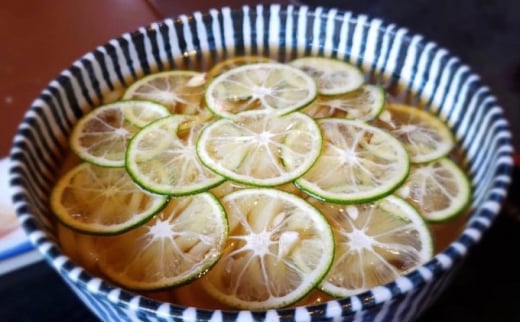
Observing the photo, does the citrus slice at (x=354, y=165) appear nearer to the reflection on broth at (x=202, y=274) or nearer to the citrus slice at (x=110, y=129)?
the reflection on broth at (x=202, y=274)

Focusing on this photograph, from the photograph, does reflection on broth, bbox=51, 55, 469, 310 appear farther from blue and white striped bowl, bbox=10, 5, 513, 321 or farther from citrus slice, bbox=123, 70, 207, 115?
citrus slice, bbox=123, 70, 207, 115

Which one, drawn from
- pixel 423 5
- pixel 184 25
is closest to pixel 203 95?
pixel 184 25

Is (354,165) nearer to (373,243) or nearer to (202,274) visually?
(373,243)

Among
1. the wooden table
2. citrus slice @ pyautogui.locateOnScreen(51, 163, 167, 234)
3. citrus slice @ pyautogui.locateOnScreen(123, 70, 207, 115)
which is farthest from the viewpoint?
the wooden table

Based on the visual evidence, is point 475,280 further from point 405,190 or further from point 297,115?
point 297,115

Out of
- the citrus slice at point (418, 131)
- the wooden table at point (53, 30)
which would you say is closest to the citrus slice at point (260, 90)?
the citrus slice at point (418, 131)

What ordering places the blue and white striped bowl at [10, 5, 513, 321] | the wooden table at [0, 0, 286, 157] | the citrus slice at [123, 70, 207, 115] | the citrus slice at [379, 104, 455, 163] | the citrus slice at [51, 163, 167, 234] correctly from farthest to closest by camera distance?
the wooden table at [0, 0, 286, 157], the citrus slice at [123, 70, 207, 115], the citrus slice at [379, 104, 455, 163], the citrus slice at [51, 163, 167, 234], the blue and white striped bowl at [10, 5, 513, 321]

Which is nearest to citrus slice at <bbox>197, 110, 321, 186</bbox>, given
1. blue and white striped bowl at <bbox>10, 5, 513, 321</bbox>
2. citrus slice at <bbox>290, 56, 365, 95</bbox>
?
citrus slice at <bbox>290, 56, 365, 95</bbox>
